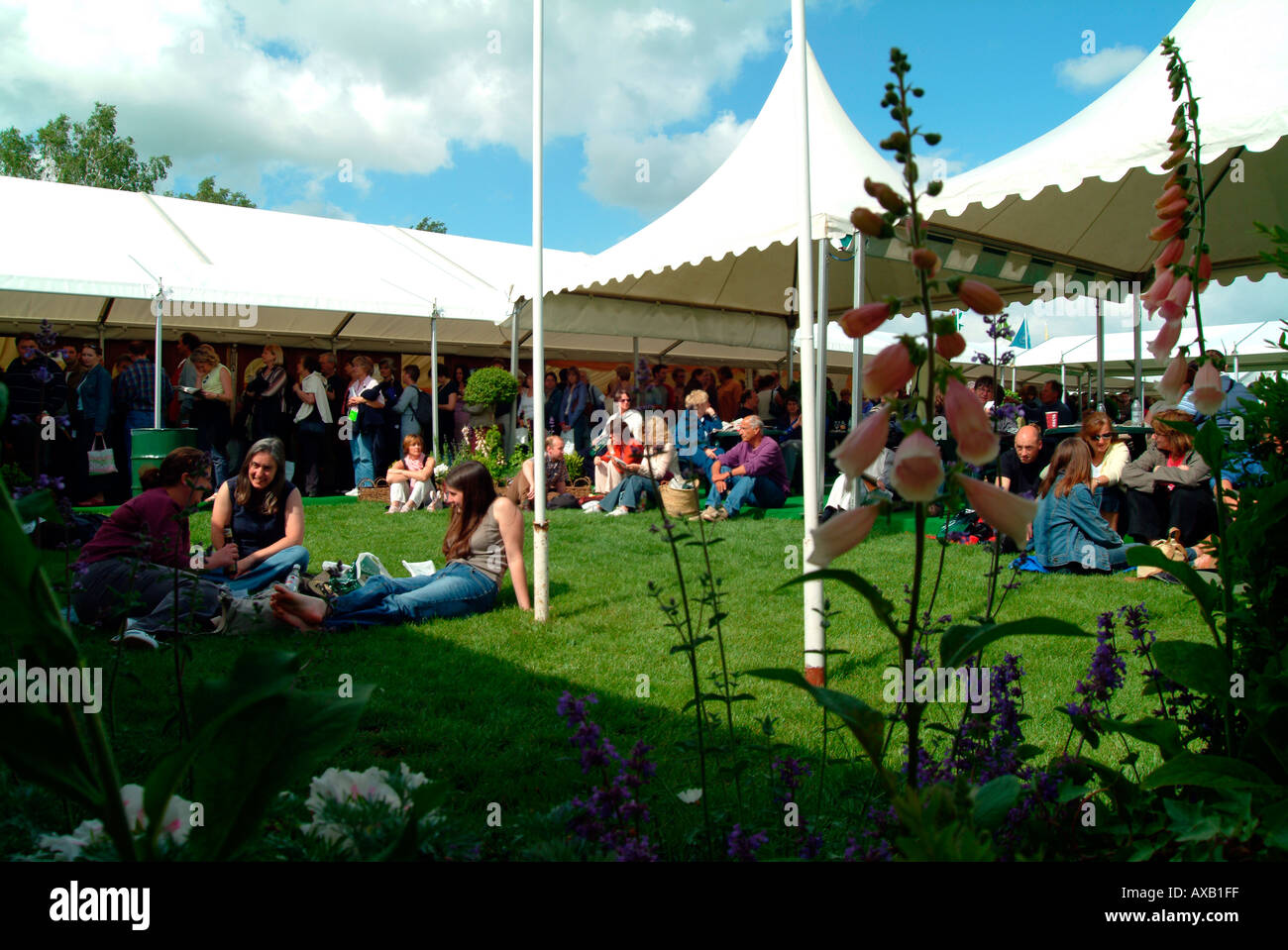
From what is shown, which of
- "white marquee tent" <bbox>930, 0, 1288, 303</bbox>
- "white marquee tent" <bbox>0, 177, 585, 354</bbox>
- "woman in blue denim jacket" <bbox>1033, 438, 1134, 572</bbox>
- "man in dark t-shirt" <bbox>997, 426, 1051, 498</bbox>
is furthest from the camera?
"white marquee tent" <bbox>0, 177, 585, 354</bbox>

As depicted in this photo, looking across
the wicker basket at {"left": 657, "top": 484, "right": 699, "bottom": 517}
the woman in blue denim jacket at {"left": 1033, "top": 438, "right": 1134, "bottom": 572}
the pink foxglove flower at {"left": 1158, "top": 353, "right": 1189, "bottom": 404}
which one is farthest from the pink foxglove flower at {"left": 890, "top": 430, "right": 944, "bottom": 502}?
the wicker basket at {"left": 657, "top": 484, "right": 699, "bottom": 517}

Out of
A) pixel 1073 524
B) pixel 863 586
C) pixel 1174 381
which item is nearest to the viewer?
pixel 863 586

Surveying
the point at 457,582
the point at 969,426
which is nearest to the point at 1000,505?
the point at 969,426

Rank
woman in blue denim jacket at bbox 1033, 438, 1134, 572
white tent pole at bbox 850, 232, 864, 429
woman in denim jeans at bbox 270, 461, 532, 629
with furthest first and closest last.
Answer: woman in blue denim jacket at bbox 1033, 438, 1134, 572
white tent pole at bbox 850, 232, 864, 429
woman in denim jeans at bbox 270, 461, 532, 629

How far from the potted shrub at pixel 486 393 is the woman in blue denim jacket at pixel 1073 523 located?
305 inches

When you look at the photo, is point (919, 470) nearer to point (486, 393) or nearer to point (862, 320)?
point (862, 320)

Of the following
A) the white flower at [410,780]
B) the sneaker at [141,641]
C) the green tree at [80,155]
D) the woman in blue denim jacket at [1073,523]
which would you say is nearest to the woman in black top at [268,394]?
the sneaker at [141,641]

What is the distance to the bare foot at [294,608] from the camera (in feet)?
16.5

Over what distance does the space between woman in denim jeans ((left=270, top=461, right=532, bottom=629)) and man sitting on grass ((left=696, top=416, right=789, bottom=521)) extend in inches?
183

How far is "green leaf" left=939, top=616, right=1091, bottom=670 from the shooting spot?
0.78 meters

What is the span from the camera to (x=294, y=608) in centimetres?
503

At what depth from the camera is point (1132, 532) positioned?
7461 mm

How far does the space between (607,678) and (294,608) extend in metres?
2.16

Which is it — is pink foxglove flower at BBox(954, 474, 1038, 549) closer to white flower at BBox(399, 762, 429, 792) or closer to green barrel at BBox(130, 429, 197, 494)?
white flower at BBox(399, 762, 429, 792)
